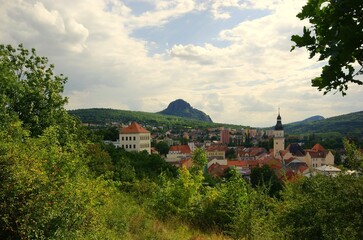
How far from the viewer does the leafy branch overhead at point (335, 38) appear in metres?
2.25

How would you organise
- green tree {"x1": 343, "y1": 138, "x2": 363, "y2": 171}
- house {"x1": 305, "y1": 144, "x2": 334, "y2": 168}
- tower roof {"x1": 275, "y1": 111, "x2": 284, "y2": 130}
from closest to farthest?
green tree {"x1": 343, "y1": 138, "x2": 363, "y2": 171}, house {"x1": 305, "y1": 144, "x2": 334, "y2": 168}, tower roof {"x1": 275, "y1": 111, "x2": 284, "y2": 130}

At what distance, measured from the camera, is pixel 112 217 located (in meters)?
8.88

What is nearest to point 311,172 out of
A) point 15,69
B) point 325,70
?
point 325,70

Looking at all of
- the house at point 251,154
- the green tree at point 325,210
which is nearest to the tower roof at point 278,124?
the house at point 251,154

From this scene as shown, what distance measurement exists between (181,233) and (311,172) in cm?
381

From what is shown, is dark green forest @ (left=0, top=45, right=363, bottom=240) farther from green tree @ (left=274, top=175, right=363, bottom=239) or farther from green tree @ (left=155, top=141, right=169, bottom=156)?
green tree @ (left=155, top=141, right=169, bottom=156)

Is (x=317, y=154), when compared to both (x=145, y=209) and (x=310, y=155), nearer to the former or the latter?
Result: (x=310, y=155)

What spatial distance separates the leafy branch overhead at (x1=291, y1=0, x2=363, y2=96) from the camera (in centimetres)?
225

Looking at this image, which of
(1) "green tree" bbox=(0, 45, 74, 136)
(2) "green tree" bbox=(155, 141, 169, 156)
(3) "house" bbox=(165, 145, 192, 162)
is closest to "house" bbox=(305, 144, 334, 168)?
(3) "house" bbox=(165, 145, 192, 162)

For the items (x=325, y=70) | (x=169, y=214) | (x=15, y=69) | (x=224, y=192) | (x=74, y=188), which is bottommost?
(x=169, y=214)

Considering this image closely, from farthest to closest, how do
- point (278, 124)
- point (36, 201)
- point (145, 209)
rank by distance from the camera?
point (278, 124) < point (145, 209) < point (36, 201)

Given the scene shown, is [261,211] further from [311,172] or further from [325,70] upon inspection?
[325,70]

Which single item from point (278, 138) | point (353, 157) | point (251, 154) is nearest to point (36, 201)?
point (353, 157)

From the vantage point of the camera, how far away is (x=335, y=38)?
7.60 ft
